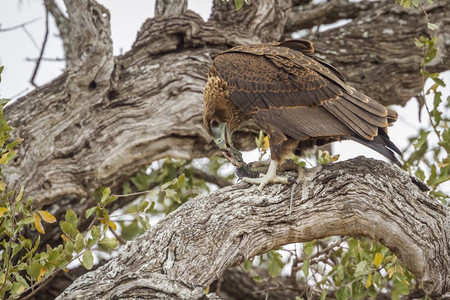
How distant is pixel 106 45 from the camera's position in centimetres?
474

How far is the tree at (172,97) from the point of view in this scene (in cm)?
340

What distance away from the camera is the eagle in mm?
3611

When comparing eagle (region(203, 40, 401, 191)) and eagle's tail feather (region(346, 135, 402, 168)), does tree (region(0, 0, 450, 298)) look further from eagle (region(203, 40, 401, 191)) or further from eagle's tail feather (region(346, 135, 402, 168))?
eagle (region(203, 40, 401, 191))

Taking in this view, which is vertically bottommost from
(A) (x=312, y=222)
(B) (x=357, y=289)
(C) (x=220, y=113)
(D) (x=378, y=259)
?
(B) (x=357, y=289)

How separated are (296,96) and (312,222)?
879mm

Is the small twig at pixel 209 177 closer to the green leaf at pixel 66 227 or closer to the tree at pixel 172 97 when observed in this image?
the tree at pixel 172 97

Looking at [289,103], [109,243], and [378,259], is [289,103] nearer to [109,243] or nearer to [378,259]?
[378,259]

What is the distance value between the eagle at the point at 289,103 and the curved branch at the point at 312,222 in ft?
0.61

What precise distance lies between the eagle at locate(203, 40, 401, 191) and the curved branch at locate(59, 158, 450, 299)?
7.3 inches

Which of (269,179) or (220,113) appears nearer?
(269,179)

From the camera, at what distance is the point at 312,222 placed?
3.34m

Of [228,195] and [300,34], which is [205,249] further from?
[300,34]

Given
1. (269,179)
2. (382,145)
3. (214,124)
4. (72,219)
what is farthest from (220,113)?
(72,219)

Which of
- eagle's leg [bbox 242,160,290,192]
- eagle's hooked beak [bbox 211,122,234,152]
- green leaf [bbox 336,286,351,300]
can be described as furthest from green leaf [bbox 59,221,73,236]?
green leaf [bbox 336,286,351,300]
